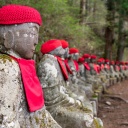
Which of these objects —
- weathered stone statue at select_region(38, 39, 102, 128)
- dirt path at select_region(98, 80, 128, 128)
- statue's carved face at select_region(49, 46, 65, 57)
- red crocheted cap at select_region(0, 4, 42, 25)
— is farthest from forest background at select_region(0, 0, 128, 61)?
red crocheted cap at select_region(0, 4, 42, 25)

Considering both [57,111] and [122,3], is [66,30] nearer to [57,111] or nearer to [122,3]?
[57,111]

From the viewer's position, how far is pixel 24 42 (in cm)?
279

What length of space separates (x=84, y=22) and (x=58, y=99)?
1065cm

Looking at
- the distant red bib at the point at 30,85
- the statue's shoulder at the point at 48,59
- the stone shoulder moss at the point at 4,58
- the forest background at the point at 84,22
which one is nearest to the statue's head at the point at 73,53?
the forest background at the point at 84,22

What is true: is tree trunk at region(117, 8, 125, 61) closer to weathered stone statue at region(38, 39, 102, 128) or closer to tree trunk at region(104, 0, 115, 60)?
tree trunk at region(104, 0, 115, 60)

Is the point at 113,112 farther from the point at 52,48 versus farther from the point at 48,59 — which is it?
the point at 48,59

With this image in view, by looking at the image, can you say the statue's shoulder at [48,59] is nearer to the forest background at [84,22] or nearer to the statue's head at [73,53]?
the forest background at [84,22]

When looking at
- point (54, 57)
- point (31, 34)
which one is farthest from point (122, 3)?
point (31, 34)

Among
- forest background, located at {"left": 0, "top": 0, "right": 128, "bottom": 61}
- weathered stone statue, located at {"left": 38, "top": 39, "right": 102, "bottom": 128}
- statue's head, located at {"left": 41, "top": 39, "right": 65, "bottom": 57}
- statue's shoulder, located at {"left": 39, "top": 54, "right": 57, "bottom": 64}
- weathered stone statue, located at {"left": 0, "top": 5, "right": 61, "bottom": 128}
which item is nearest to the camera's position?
weathered stone statue, located at {"left": 0, "top": 5, "right": 61, "bottom": 128}

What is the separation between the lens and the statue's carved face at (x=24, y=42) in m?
2.76

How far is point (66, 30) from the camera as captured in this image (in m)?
9.05

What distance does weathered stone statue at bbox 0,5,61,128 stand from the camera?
247 centimetres

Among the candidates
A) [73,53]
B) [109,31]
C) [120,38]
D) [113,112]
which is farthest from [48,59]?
[120,38]

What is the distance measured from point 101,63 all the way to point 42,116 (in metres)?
12.9
